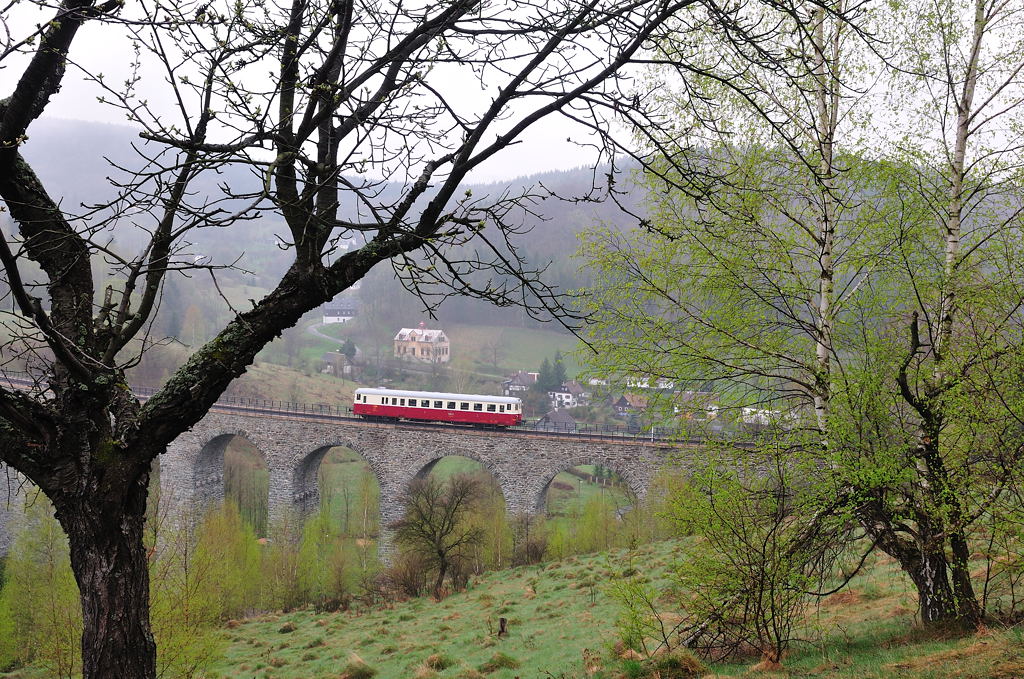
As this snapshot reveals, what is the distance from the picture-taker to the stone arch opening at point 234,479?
32.6 metres

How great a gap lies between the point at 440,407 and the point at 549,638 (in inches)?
725

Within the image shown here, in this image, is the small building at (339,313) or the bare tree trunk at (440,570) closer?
the bare tree trunk at (440,570)

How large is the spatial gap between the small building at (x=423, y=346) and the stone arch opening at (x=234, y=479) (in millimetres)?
36451

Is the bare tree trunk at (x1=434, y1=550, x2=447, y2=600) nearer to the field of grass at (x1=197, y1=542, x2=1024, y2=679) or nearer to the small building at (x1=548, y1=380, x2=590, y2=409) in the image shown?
the field of grass at (x1=197, y1=542, x2=1024, y2=679)

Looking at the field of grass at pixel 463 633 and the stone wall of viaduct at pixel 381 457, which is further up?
the stone wall of viaduct at pixel 381 457

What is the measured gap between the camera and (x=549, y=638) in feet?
34.9

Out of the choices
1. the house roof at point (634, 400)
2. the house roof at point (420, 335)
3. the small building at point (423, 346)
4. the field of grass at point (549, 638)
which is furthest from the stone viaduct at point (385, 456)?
the house roof at point (420, 335)

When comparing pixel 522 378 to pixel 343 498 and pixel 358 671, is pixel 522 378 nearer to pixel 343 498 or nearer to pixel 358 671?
pixel 343 498

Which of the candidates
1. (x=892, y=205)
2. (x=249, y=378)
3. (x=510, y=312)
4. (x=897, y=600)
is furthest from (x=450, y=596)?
(x=510, y=312)

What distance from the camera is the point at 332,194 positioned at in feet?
10.2

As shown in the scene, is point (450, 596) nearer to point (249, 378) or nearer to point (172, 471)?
point (172, 471)

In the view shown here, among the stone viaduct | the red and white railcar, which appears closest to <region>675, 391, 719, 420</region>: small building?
the stone viaduct

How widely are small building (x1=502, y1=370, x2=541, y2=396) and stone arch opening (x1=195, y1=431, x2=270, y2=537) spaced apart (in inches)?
1045

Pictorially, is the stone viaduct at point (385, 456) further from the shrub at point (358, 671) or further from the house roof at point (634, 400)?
the shrub at point (358, 671)
